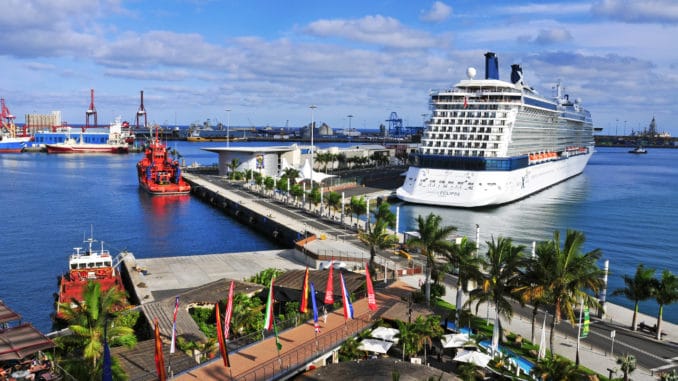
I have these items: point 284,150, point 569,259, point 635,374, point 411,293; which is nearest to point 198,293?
point 411,293

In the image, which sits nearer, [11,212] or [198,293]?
[198,293]

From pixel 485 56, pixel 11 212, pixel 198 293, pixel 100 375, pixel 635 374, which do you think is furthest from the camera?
pixel 485 56

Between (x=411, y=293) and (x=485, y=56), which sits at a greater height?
(x=485, y=56)

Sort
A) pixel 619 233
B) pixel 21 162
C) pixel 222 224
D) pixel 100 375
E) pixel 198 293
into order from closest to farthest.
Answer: pixel 100 375 → pixel 198 293 → pixel 619 233 → pixel 222 224 → pixel 21 162

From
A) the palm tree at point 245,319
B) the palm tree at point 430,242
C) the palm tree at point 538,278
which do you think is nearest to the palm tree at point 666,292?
the palm tree at point 538,278

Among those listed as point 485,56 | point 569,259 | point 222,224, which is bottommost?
point 222,224

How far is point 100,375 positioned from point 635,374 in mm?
23985

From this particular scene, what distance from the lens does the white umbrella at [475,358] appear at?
2625 centimetres

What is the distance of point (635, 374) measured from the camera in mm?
27500

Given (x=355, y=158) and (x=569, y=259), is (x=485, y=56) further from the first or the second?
(x=569, y=259)

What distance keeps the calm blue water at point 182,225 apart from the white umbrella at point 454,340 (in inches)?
856

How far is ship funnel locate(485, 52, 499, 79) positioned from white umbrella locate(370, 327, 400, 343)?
A: 90.0m

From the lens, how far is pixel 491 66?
363ft

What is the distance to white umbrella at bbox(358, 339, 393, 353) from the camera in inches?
1090
